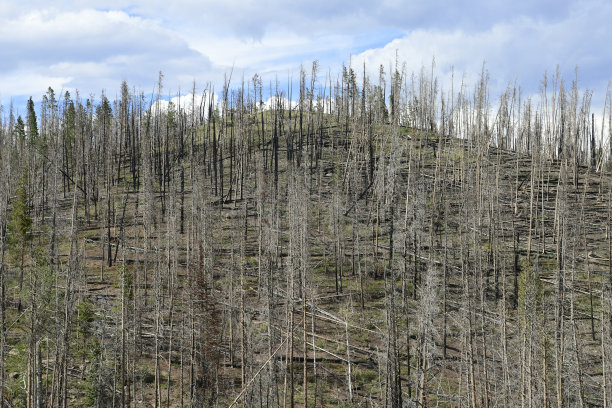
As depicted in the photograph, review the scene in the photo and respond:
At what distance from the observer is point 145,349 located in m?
41.2

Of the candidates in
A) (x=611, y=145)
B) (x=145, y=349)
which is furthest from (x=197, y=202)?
(x=611, y=145)

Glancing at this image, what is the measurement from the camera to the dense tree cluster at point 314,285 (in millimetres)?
33000

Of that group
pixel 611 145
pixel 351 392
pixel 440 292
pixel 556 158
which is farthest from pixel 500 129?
pixel 351 392

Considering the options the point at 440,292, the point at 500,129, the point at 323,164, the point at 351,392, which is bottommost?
the point at 351,392

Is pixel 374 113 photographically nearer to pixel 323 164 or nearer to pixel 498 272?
pixel 323 164

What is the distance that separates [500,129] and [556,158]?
1633 cm

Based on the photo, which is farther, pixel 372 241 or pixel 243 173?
pixel 243 173

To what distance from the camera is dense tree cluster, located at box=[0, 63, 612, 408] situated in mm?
33000

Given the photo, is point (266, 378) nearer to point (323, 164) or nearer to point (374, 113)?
point (323, 164)

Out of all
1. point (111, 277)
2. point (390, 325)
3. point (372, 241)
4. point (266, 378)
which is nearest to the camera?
point (390, 325)

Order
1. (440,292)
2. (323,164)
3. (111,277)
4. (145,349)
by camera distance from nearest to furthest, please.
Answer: (145,349) → (440,292) → (111,277) → (323,164)

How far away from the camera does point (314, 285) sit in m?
47.2

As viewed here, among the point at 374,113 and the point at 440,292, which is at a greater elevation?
the point at 374,113

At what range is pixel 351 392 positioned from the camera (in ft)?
113
